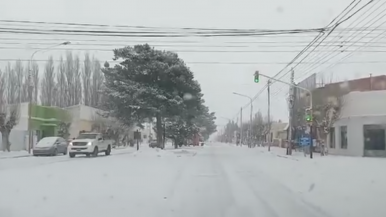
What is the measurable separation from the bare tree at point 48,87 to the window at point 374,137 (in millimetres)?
40324

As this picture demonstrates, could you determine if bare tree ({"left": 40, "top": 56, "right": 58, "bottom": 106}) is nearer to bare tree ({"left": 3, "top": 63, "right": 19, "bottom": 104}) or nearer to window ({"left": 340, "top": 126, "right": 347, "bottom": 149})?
bare tree ({"left": 3, "top": 63, "right": 19, "bottom": 104})

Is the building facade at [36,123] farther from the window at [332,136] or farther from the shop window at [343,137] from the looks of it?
the shop window at [343,137]

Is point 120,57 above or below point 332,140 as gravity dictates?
above

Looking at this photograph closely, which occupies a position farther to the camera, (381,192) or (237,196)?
(381,192)

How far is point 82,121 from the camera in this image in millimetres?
66688

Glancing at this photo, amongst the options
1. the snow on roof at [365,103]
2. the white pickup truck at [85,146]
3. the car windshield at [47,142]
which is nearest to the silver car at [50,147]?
the car windshield at [47,142]

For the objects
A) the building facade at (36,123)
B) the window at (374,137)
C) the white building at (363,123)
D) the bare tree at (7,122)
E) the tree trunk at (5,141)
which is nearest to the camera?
the window at (374,137)

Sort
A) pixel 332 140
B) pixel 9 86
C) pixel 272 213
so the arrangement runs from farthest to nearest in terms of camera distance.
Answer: pixel 9 86 → pixel 332 140 → pixel 272 213

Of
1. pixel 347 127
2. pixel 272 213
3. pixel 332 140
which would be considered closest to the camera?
pixel 272 213

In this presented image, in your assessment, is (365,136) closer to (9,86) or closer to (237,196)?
(237,196)

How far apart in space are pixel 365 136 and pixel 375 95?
359 centimetres

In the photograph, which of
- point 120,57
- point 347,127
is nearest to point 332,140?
point 347,127

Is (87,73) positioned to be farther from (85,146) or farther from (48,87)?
(85,146)

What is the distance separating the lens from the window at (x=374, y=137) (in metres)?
42.2
